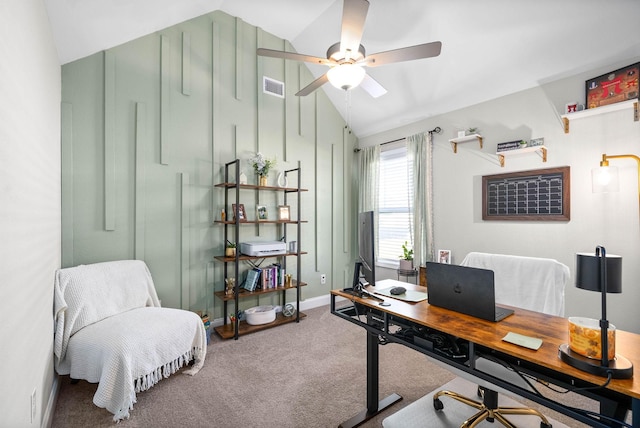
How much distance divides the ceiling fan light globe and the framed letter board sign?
2.09 metres

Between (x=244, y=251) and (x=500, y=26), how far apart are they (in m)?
3.46

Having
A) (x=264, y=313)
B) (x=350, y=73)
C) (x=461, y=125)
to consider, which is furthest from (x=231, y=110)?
(x=461, y=125)

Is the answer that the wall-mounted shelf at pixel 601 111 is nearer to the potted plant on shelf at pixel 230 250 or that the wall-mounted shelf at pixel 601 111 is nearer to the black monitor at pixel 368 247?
the black monitor at pixel 368 247

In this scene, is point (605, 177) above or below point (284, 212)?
above

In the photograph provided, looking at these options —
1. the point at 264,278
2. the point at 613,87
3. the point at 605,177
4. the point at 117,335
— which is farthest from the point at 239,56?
the point at 605,177

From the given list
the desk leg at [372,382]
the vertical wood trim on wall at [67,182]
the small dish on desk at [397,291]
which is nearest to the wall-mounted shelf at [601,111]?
the small dish on desk at [397,291]

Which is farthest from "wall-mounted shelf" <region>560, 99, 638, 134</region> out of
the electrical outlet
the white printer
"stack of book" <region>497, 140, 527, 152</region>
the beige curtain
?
the electrical outlet

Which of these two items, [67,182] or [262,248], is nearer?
[67,182]

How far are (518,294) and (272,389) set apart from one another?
1911mm

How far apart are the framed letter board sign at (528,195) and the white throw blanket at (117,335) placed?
327 cm

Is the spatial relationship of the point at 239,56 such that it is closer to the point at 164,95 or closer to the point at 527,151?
the point at 164,95

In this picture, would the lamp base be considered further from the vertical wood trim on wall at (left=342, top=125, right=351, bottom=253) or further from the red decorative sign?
the vertical wood trim on wall at (left=342, top=125, right=351, bottom=253)

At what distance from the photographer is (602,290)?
1.02m

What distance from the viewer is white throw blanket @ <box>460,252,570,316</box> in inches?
70.0
